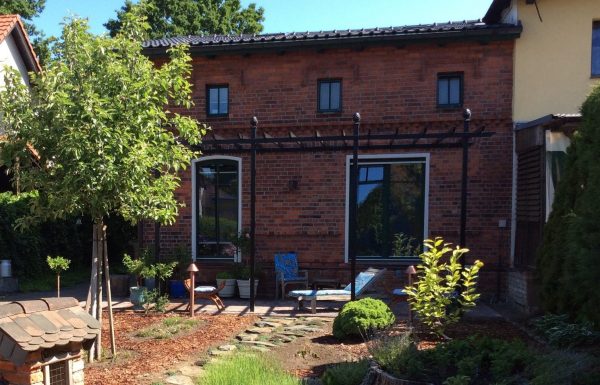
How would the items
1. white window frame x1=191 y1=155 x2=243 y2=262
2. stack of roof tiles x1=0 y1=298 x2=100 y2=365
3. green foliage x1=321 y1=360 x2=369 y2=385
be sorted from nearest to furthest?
stack of roof tiles x1=0 y1=298 x2=100 y2=365 < green foliage x1=321 y1=360 x2=369 y2=385 < white window frame x1=191 y1=155 x2=243 y2=262

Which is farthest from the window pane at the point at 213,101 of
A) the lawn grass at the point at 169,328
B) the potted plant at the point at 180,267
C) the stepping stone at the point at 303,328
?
the stepping stone at the point at 303,328

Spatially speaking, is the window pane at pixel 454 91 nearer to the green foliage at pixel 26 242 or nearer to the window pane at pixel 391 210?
the window pane at pixel 391 210

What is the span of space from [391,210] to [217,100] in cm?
427

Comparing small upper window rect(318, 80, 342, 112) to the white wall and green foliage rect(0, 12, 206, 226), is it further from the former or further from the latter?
the white wall

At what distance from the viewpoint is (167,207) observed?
18.3 feet

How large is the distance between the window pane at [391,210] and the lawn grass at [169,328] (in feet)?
12.6

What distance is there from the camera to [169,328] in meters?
6.73

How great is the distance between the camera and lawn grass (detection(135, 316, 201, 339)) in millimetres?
6383

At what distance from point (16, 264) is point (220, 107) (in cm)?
646

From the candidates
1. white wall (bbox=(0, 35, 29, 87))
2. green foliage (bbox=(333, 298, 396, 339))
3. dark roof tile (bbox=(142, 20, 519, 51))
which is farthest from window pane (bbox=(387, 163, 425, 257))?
white wall (bbox=(0, 35, 29, 87))

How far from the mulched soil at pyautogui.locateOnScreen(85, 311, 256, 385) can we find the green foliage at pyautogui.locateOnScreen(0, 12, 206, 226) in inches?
64.0

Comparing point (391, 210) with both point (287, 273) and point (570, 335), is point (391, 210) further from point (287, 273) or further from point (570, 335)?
point (570, 335)

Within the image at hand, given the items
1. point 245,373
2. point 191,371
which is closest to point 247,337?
point 191,371

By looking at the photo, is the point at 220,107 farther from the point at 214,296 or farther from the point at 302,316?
the point at 302,316
